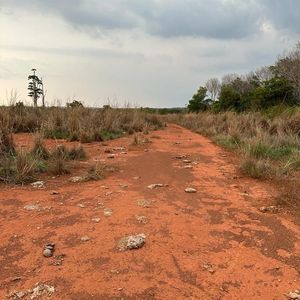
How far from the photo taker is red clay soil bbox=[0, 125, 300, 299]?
2.74 m

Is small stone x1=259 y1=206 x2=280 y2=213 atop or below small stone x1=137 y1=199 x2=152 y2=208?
below

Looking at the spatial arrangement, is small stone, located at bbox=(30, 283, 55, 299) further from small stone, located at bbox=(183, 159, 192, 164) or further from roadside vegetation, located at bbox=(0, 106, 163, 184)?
Answer: small stone, located at bbox=(183, 159, 192, 164)

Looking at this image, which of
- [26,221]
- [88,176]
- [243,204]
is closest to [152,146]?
[88,176]

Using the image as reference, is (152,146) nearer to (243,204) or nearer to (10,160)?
(10,160)

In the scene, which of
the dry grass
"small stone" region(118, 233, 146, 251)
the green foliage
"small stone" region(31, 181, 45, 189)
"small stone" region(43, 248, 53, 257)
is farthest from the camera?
the green foliage

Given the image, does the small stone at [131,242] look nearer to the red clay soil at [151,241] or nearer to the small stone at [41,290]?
the red clay soil at [151,241]

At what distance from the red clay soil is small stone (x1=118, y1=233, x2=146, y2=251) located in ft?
0.15

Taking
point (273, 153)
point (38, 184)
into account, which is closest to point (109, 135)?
point (273, 153)

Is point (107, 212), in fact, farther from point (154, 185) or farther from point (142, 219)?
point (154, 185)

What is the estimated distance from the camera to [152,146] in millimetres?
9023

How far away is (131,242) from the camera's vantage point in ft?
10.8

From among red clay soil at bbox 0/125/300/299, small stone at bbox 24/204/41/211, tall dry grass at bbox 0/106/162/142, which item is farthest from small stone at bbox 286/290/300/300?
tall dry grass at bbox 0/106/162/142

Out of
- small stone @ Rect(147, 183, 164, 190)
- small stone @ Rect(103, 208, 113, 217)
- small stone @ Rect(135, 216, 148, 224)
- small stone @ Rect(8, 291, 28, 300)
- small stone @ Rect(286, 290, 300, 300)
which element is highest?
small stone @ Rect(147, 183, 164, 190)

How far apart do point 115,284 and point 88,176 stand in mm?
2829
